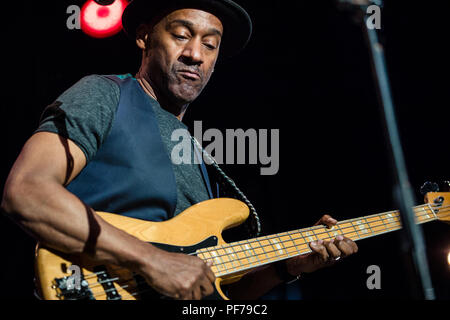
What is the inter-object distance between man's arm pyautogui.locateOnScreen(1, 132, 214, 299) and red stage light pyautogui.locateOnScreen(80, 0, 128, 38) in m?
2.06

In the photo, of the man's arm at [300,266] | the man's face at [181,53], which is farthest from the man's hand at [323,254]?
the man's face at [181,53]

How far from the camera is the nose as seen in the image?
2.08m

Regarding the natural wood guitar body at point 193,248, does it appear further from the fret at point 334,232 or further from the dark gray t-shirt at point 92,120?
the dark gray t-shirt at point 92,120

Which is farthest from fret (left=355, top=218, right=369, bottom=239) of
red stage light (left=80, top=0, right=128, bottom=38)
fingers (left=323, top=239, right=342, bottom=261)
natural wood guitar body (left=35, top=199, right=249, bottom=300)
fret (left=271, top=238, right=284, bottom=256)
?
red stage light (left=80, top=0, right=128, bottom=38)

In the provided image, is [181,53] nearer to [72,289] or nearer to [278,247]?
[278,247]

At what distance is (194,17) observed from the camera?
2178mm

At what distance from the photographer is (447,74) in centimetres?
322

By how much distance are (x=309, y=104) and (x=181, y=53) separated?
2101 mm

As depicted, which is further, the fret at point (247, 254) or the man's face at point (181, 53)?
the man's face at point (181, 53)

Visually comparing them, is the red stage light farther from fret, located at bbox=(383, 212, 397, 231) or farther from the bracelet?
fret, located at bbox=(383, 212, 397, 231)

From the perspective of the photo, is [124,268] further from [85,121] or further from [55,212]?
[85,121]

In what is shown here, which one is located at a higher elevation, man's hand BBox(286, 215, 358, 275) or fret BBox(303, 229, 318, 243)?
fret BBox(303, 229, 318, 243)

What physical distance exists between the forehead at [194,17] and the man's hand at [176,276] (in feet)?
4.72

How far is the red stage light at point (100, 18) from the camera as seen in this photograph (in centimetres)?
304
